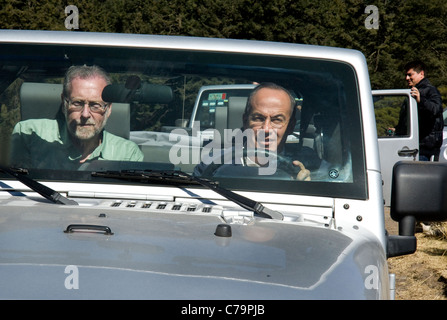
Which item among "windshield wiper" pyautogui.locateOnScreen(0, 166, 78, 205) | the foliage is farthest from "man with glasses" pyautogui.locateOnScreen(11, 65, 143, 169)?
the foliage

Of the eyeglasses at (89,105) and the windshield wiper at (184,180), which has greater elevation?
the eyeglasses at (89,105)

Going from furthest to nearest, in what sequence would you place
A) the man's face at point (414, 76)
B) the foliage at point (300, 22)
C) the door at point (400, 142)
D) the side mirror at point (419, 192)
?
the foliage at point (300, 22) → the man's face at point (414, 76) → the door at point (400, 142) → the side mirror at point (419, 192)

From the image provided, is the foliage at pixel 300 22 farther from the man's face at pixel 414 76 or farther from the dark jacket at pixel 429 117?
the dark jacket at pixel 429 117

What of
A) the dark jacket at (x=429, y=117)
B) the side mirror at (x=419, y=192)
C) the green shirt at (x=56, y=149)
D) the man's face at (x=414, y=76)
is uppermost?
the man's face at (x=414, y=76)

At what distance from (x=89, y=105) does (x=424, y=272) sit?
5080 mm

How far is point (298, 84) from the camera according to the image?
10.7 feet

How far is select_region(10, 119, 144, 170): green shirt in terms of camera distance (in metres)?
3.10

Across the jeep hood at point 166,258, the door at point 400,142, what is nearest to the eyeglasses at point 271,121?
the jeep hood at point 166,258

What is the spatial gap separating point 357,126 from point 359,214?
1.14 feet

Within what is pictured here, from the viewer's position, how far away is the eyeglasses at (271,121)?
3238 mm

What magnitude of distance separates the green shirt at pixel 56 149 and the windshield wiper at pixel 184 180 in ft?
0.31
